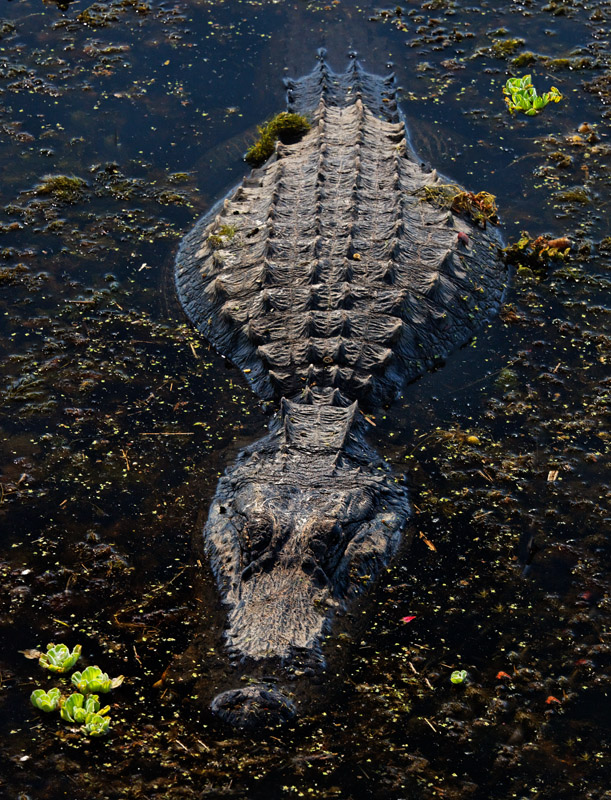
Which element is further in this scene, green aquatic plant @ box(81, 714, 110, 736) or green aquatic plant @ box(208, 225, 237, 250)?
green aquatic plant @ box(208, 225, 237, 250)

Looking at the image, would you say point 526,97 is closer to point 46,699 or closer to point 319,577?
point 319,577

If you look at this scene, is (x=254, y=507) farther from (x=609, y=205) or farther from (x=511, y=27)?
(x=511, y=27)

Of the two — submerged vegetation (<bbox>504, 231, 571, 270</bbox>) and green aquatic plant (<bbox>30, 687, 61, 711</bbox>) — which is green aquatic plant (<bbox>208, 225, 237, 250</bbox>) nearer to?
submerged vegetation (<bbox>504, 231, 571, 270</bbox>)

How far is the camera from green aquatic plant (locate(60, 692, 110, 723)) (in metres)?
5.36

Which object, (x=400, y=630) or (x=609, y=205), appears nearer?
(x=400, y=630)

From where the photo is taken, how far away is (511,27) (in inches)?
513

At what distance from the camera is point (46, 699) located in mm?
5410

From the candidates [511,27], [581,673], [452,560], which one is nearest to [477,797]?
[581,673]

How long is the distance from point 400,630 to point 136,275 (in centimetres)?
473

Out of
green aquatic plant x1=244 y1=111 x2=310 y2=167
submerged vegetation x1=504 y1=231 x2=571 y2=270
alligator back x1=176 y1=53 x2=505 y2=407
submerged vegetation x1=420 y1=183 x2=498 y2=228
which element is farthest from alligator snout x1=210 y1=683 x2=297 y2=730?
green aquatic plant x1=244 y1=111 x2=310 y2=167

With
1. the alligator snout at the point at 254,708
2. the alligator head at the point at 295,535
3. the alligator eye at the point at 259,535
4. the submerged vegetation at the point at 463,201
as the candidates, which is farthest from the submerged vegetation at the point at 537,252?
the alligator snout at the point at 254,708

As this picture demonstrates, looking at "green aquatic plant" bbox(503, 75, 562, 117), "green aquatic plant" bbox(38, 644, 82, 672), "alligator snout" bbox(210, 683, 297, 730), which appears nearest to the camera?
"alligator snout" bbox(210, 683, 297, 730)

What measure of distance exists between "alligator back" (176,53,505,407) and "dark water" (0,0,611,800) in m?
0.28

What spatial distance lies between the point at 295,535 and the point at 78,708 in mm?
1672
